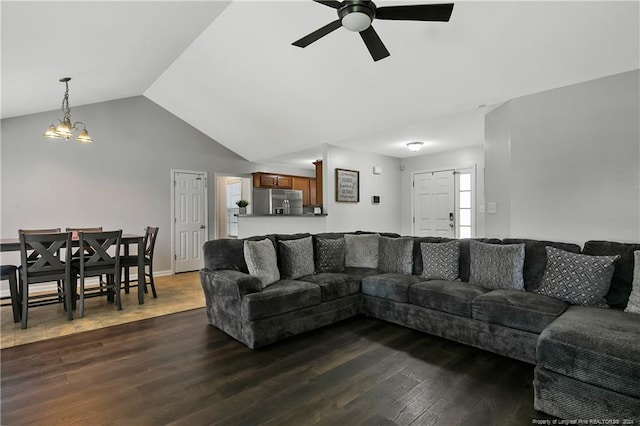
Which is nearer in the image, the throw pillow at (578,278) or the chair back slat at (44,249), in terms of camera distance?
the throw pillow at (578,278)

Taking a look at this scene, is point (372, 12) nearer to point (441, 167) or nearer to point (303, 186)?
point (441, 167)

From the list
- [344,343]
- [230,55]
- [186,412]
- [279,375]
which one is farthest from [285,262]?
[230,55]

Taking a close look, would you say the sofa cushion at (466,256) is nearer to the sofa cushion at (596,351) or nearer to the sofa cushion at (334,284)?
the sofa cushion at (334,284)

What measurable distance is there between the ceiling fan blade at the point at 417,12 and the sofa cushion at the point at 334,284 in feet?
7.69

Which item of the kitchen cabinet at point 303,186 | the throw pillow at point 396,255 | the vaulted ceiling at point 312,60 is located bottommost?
the throw pillow at point 396,255

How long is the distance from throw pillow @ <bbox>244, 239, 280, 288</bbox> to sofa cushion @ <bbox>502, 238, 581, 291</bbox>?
7.60 ft

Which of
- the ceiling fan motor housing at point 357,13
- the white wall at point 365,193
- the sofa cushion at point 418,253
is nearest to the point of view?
the ceiling fan motor housing at point 357,13

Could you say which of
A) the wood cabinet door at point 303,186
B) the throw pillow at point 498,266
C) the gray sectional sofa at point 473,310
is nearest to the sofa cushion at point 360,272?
the gray sectional sofa at point 473,310

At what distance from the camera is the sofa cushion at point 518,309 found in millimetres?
2322

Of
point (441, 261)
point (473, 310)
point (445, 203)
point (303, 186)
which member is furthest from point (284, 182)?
point (473, 310)

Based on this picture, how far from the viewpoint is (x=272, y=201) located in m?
7.12

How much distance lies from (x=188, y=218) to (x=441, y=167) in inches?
202

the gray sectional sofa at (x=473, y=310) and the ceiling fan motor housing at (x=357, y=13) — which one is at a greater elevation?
the ceiling fan motor housing at (x=357, y=13)

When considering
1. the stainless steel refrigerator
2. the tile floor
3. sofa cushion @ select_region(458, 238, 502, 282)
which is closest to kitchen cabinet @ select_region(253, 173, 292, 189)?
the stainless steel refrigerator
